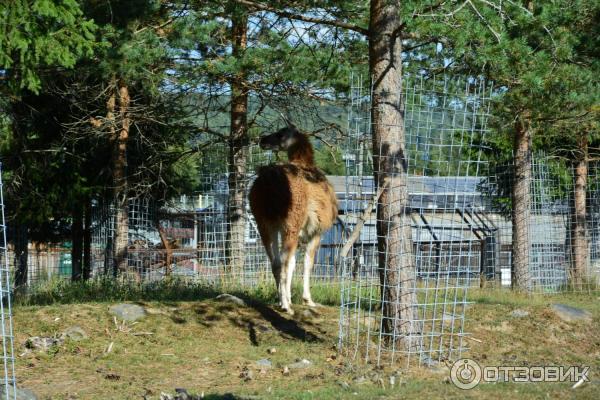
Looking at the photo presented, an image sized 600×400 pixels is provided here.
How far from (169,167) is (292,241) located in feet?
24.7

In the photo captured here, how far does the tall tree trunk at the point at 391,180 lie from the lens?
8477mm

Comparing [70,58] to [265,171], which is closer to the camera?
[70,58]

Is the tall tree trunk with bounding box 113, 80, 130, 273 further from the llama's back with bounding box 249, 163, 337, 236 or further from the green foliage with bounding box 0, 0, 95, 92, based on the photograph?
the green foliage with bounding box 0, 0, 95, 92

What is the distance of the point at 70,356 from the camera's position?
8.43m

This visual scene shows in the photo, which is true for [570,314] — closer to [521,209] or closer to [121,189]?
[521,209]

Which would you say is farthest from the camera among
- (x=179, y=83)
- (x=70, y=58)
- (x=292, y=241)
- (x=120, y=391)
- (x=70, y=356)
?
(x=179, y=83)

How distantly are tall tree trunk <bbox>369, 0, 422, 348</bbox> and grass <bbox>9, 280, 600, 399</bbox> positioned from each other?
82 centimetres

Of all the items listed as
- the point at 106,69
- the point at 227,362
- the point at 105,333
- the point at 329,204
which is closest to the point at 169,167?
the point at 106,69

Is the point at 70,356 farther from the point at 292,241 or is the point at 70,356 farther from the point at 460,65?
the point at 460,65

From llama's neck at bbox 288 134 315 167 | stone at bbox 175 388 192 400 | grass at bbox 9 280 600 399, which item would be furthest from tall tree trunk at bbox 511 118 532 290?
stone at bbox 175 388 192 400

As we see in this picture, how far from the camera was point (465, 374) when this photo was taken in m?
7.65

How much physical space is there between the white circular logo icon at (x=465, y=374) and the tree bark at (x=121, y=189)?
32.8 ft

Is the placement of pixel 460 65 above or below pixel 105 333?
above

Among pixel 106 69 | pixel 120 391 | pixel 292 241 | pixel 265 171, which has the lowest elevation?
pixel 120 391
